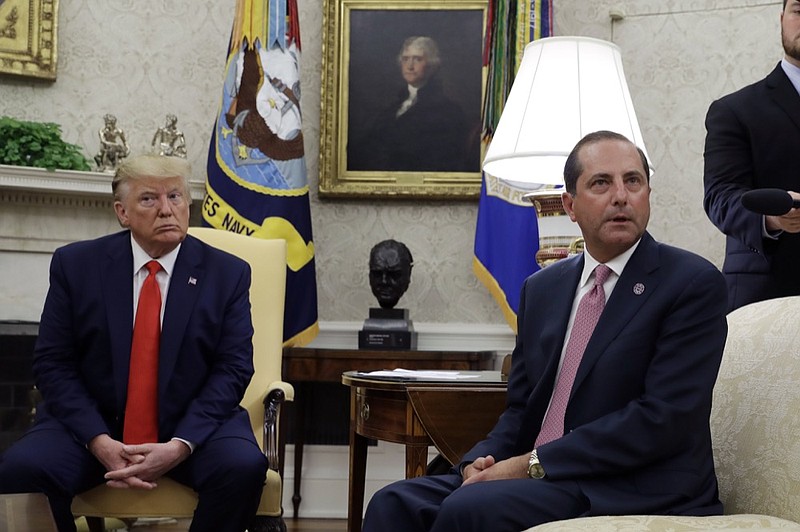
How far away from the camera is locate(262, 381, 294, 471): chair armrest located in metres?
3.38

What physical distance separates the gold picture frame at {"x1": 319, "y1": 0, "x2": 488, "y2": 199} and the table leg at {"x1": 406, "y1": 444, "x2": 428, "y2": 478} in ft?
8.60

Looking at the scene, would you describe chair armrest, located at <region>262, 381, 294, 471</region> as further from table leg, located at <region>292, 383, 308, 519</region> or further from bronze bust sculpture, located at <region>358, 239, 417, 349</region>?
table leg, located at <region>292, 383, 308, 519</region>

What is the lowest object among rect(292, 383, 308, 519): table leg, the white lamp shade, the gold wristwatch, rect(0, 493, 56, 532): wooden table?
rect(292, 383, 308, 519): table leg

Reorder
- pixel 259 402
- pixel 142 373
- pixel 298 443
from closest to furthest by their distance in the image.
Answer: pixel 142 373, pixel 259 402, pixel 298 443

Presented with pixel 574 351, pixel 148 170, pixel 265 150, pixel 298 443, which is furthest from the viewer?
pixel 298 443

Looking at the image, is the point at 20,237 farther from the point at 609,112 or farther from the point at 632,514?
the point at 632,514

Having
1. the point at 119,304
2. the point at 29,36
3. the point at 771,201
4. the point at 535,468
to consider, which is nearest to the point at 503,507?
the point at 535,468

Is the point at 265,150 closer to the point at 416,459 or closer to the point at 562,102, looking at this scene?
the point at 562,102

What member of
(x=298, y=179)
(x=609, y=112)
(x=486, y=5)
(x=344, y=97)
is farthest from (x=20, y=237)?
(x=609, y=112)

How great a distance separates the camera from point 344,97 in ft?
18.4

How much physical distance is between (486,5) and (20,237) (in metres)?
2.87

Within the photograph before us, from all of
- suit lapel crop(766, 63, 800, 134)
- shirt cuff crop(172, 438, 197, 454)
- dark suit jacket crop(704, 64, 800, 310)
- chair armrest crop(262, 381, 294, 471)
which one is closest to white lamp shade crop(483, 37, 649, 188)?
dark suit jacket crop(704, 64, 800, 310)

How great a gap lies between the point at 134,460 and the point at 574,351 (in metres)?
1.47

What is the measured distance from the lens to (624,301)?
91.2 inches
